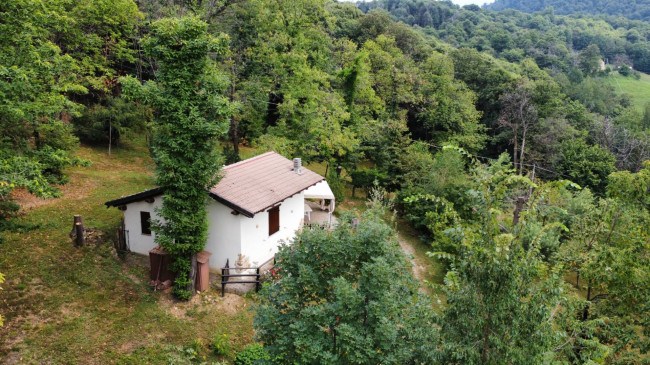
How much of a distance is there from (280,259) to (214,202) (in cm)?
737

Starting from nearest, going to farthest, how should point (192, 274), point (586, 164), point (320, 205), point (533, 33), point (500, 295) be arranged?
1. point (500, 295)
2. point (192, 274)
3. point (320, 205)
4. point (586, 164)
5. point (533, 33)

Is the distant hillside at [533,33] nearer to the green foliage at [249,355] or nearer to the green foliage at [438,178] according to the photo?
the green foliage at [438,178]

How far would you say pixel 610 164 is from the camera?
35.0 m

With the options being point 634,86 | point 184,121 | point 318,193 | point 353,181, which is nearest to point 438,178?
point 353,181

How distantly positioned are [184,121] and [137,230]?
607 centimetres

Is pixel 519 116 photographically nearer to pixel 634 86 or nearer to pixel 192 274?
pixel 192 274

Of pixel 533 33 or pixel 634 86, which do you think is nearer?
pixel 634 86

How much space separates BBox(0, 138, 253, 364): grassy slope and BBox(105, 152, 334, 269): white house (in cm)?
148

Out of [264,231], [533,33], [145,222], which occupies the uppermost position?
[533,33]

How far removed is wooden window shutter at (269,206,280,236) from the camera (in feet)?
54.5

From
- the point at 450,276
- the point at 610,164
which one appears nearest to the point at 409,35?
the point at 610,164

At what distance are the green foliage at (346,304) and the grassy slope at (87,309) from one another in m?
5.40

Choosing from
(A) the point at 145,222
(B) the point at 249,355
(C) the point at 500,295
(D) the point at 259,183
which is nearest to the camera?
(C) the point at 500,295

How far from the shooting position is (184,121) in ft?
40.5
